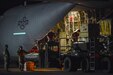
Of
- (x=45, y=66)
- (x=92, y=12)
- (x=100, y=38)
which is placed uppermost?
(x=92, y=12)

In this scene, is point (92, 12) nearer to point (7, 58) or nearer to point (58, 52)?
point (58, 52)

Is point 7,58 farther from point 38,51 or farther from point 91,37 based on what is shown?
point 91,37

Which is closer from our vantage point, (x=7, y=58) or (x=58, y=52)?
(x=7, y=58)

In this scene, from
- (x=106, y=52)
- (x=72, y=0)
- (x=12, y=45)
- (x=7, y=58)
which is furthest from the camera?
(x=12, y=45)

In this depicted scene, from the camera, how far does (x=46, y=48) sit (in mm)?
32781

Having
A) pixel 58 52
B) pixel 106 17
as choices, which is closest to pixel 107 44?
pixel 58 52

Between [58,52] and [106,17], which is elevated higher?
[106,17]

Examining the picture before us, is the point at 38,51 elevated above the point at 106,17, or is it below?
below

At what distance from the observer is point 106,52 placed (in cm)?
2730

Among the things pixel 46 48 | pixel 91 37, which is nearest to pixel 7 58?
pixel 46 48

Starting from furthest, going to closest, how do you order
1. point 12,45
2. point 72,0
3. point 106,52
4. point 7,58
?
point 12,45 → point 72,0 → point 7,58 → point 106,52

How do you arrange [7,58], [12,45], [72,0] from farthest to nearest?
[12,45]
[72,0]
[7,58]

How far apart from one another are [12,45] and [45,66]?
3.93 metres

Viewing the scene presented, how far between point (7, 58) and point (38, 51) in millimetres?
Answer: 4010
